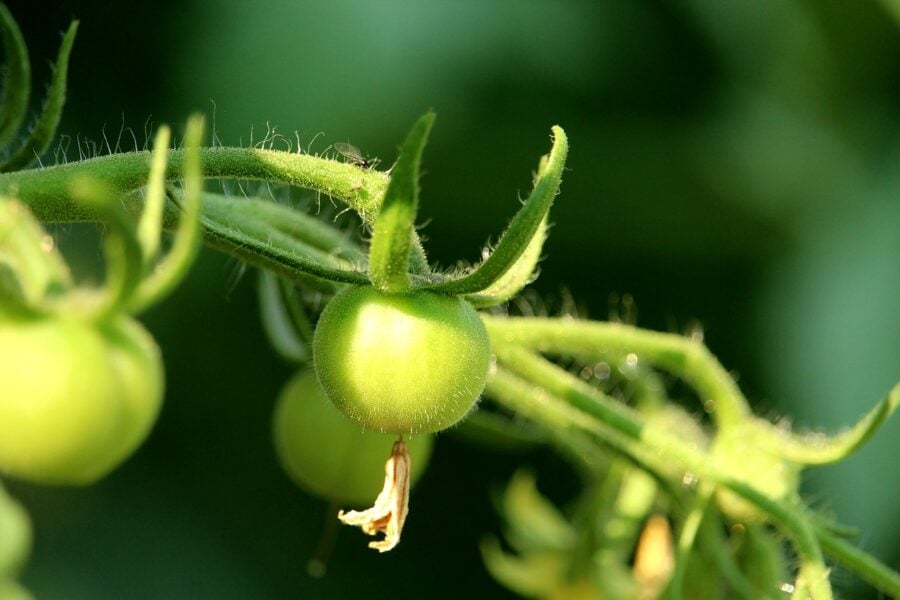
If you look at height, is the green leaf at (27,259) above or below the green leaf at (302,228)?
below

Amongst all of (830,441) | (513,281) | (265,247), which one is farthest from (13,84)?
(830,441)

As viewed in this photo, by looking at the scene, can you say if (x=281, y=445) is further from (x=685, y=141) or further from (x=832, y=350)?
(x=685, y=141)

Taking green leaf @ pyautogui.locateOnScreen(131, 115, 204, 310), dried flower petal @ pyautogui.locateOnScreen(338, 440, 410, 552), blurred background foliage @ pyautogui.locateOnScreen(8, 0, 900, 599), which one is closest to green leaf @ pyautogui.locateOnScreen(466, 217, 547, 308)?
dried flower petal @ pyautogui.locateOnScreen(338, 440, 410, 552)

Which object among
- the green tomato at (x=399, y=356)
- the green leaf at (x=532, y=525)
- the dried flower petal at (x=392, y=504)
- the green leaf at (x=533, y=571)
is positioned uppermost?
the green tomato at (x=399, y=356)

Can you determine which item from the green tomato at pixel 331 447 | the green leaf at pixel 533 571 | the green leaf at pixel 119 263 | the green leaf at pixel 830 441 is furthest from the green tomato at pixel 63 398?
the green leaf at pixel 533 571

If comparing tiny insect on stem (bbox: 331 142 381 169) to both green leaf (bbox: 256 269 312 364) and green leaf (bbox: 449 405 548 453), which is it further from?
green leaf (bbox: 449 405 548 453)

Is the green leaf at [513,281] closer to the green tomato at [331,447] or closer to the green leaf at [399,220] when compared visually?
the green leaf at [399,220]
